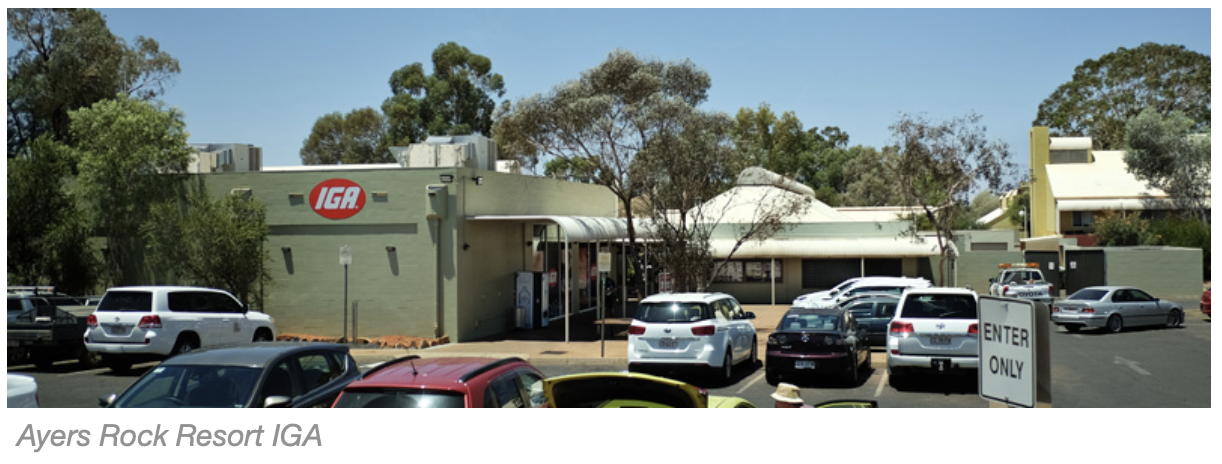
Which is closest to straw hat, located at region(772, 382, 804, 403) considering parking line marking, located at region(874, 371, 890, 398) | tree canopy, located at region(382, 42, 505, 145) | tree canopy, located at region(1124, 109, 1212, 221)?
parking line marking, located at region(874, 371, 890, 398)

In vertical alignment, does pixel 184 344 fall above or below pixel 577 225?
below

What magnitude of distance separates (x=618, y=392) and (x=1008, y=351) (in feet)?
10.4

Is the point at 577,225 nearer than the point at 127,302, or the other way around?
the point at 127,302

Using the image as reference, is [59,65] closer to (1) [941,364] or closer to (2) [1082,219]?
(1) [941,364]

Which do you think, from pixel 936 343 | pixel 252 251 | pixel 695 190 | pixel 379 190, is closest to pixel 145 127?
pixel 252 251

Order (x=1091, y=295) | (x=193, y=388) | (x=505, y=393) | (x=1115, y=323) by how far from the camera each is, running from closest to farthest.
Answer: (x=505, y=393), (x=193, y=388), (x=1115, y=323), (x=1091, y=295)

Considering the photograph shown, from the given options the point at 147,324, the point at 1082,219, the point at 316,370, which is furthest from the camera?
the point at 1082,219

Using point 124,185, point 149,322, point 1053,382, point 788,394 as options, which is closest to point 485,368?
point 788,394

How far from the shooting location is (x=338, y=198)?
24609 millimetres

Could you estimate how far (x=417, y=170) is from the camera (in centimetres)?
2423

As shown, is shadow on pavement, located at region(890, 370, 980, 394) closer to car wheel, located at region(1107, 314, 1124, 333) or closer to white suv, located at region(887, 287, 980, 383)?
white suv, located at region(887, 287, 980, 383)

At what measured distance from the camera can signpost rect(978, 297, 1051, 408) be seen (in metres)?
6.41

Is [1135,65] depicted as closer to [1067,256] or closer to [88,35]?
[1067,256]

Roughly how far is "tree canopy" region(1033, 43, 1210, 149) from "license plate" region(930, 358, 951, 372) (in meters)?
59.2
